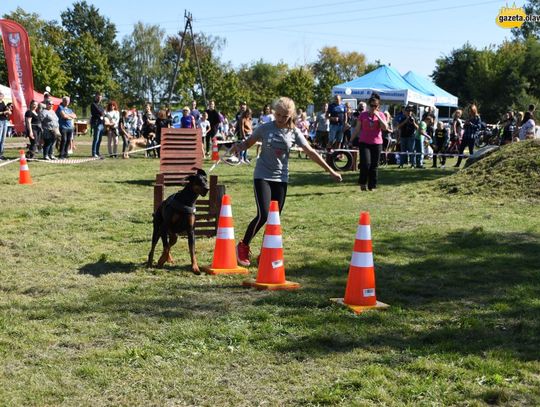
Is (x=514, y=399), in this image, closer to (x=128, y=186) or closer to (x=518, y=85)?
(x=128, y=186)

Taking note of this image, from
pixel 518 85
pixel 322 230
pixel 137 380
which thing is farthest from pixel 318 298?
pixel 518 85

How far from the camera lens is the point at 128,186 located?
47.5 feet

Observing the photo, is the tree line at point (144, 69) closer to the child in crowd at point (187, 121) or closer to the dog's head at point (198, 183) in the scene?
the child in crowd at point (187, 121)

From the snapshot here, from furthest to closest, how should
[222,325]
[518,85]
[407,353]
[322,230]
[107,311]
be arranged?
[518,85] < [322,230] < [107,311] < [222,325] < [407,353]

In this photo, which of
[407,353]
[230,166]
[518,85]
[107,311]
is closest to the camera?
[407,353]

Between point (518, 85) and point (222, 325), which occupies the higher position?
point (518, 85)

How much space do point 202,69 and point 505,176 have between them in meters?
60.5

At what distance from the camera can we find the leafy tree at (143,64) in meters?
93.0

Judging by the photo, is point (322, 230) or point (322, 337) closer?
point (322, 337)

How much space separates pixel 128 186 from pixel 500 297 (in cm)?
995

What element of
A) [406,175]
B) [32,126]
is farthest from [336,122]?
[32,126]

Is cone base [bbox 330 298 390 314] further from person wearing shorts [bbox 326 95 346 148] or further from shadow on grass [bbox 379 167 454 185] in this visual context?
person wearing shorts [bbox 326 95 346 148]

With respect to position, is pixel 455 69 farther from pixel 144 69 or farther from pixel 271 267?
pixel 271 267

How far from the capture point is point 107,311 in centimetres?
540
